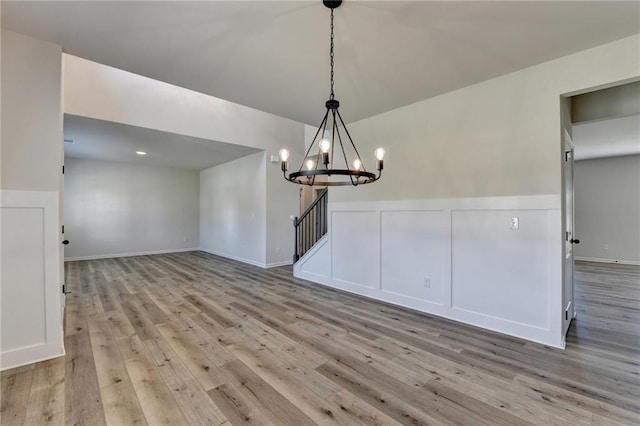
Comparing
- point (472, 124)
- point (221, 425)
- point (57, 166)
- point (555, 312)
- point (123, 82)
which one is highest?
point (123, 82)

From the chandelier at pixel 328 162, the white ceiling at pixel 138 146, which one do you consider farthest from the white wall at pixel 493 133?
the white ceiling at pixel 138 146

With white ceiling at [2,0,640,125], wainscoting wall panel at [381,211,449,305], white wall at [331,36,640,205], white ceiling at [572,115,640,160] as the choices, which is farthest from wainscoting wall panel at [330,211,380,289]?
white ceiling at [572,115,640,160]

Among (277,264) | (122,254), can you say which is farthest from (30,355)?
(122,254)

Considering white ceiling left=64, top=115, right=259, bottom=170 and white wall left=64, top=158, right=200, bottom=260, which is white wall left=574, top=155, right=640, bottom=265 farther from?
white wall left=64, top=158, right=200, bottom=260

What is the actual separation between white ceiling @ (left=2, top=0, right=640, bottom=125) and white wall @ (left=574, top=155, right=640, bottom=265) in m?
6.56

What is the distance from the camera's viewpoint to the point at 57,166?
2.42 meters

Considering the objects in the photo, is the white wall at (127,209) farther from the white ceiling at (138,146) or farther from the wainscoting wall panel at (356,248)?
the wainscoting wall panel at (356,248)

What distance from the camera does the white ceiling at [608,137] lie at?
4450 millimetres

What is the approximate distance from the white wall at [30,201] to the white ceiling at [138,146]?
7.51 feet

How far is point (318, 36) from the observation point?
2.30 meters

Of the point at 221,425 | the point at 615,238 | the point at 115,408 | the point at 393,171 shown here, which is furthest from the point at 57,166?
the point at 615,238

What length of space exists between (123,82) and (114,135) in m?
1.08

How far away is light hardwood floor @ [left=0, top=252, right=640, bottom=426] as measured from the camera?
1.74 metres

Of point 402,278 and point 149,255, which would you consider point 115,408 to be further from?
point 149,255
